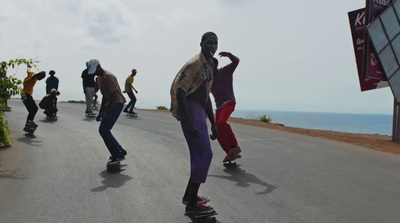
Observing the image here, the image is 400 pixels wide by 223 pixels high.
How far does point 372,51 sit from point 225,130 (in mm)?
9157

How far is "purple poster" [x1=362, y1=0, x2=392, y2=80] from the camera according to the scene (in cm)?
1371

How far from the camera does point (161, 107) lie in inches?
1124

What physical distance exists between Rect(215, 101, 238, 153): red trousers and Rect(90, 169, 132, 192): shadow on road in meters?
1.96

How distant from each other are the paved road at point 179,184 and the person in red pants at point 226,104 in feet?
1.32

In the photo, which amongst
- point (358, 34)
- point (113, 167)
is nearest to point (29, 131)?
point (113, 167)

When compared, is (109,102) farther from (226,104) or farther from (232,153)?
(232,153)

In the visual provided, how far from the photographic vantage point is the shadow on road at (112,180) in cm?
557

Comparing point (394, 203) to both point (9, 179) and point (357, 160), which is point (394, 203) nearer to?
point (357, 160)

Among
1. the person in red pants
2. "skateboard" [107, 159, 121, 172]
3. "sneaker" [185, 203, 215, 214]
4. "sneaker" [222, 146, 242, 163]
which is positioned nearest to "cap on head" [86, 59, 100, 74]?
"skateboard" [107, 159, 121, 172]

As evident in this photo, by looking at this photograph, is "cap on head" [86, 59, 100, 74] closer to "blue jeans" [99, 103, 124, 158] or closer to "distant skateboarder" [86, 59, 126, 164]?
"distant skateboarder" [86, 59, 126, 164]

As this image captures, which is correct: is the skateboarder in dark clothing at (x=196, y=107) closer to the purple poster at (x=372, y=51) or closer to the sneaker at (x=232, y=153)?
the sneaker at (x=232, y=153)

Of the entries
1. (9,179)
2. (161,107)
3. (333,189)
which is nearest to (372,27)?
(333,189)

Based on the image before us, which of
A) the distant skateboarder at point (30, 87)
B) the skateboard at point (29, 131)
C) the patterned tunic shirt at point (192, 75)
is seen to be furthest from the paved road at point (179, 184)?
the patterned tunic shirt at point (192, 75)

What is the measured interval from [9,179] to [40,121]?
7.82 meters
